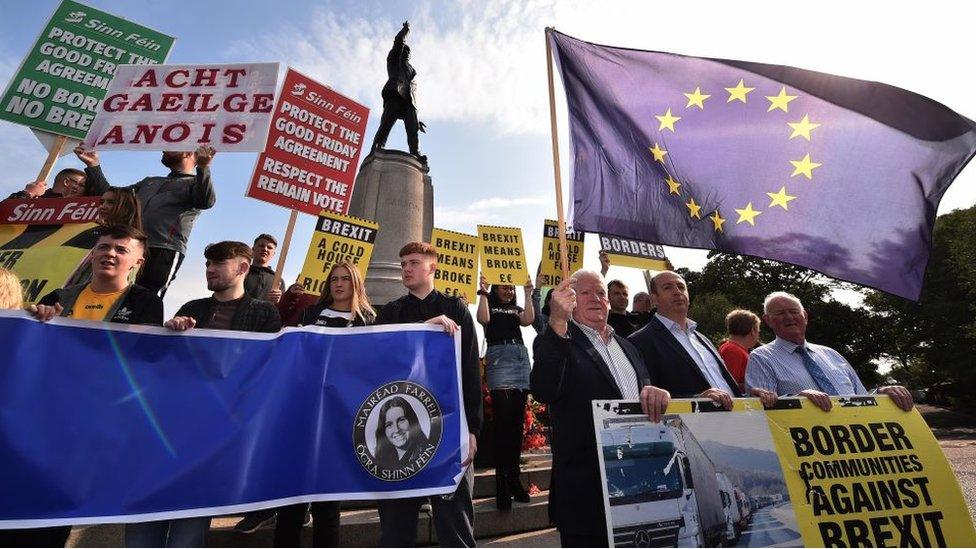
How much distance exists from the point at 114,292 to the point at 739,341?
18.1 feet

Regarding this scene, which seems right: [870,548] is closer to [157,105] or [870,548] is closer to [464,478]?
[464,478]

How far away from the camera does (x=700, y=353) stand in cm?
344

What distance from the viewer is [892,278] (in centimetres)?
405

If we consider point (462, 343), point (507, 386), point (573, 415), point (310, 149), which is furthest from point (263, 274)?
point (573, 415)

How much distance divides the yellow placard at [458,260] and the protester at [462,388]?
3549 mm

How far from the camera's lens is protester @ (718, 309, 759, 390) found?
192 inches

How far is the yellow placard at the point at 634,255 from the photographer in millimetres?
7938

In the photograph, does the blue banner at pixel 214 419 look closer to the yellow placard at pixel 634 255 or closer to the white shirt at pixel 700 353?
the white shirt at pixel 700 353

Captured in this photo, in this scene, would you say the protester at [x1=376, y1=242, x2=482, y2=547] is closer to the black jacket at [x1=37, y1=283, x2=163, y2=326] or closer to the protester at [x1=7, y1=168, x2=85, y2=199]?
the black jacket at [x1=37, y1=283, x2=163, y2=326]

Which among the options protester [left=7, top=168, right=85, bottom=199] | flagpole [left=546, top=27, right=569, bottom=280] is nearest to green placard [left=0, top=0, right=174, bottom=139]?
protester [left=7, top=168, right=85, bottom=199]

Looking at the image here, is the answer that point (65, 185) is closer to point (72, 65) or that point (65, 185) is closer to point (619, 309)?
point (72, 65)

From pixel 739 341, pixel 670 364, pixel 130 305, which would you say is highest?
pixel 739 341

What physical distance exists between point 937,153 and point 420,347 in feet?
15.6

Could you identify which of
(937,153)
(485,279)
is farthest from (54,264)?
(937,153)
